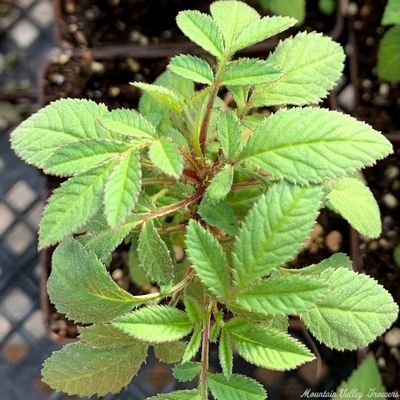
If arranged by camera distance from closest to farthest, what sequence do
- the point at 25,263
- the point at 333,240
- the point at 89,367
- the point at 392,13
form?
the point at 89,367
the point at 392,13
the point at 333,240
the point at 25,263

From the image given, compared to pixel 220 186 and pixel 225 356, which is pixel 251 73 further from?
pixel 225 356

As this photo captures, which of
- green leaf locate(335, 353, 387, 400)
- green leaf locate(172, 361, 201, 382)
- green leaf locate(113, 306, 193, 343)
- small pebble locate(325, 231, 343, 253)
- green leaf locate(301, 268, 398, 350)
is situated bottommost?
green leaf locate(335, 353, 387, 400)

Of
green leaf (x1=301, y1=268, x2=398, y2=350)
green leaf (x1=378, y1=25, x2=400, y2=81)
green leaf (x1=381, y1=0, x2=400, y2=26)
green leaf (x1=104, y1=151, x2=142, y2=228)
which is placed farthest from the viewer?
green leaf (x1=378, y1=25, x2=400, y2=81)

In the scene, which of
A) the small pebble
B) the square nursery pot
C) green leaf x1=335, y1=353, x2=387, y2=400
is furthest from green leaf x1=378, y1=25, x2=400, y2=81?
green leaf x1=335, y1=353, x2=387, y2=400

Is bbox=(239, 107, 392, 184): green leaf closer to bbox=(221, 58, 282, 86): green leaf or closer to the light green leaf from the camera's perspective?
bbox=(221, 58, 282, 86): green leaf

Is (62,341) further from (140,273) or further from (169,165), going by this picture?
(169,165)

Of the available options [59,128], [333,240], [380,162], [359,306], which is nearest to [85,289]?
[59,128]

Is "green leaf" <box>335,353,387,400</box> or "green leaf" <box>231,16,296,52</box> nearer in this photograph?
"green leaf" <box>231,16,296,52</box>

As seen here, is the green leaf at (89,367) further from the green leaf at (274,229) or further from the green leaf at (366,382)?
the green leaf at (366,382)
